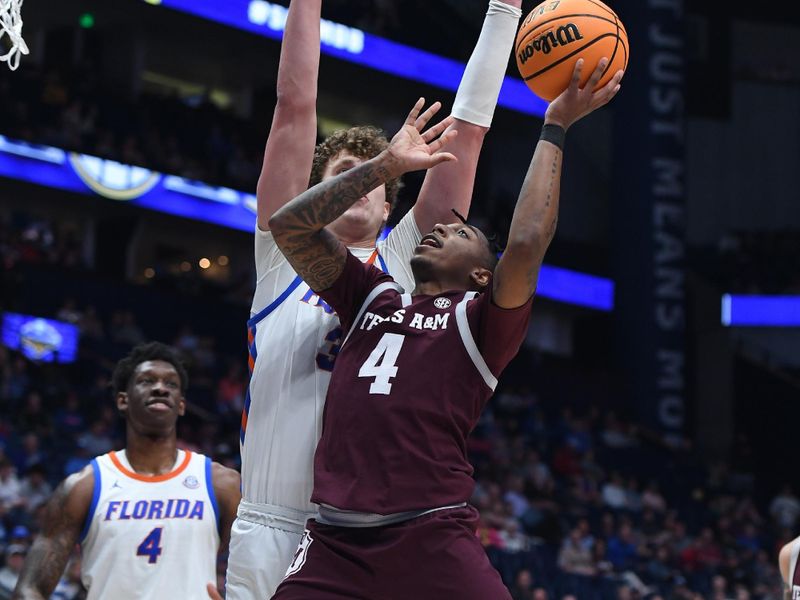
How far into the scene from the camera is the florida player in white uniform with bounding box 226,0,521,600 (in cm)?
382

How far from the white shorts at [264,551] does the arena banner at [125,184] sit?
50.1ft

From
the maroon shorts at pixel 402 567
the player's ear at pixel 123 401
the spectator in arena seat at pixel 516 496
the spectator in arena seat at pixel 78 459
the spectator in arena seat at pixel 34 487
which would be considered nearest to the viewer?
the maroon shorts at pixel 402 567

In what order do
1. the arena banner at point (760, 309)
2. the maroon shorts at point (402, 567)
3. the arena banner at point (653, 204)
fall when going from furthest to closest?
the arena banner at point (760, 309) → the arena banner at point (653, 204) → the maroon shorts at point (402, 567)

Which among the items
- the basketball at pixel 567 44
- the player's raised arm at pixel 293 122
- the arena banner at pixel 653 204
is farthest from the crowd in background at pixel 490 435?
the basketball at pixel 567 44

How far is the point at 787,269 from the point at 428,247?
24016 mm

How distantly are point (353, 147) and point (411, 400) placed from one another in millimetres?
1187

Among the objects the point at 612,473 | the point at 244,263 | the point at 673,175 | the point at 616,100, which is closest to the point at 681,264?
the point at 673,175

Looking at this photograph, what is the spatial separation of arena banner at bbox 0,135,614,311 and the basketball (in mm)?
15090

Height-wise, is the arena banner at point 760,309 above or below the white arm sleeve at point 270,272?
above

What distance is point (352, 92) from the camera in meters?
24.8

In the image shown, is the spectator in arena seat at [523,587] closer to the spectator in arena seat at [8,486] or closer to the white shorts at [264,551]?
the spectator in arena seat at [8,486]

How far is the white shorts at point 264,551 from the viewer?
379 cm

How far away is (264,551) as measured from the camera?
3.80 m

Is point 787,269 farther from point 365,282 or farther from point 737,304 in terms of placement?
point 365,282
